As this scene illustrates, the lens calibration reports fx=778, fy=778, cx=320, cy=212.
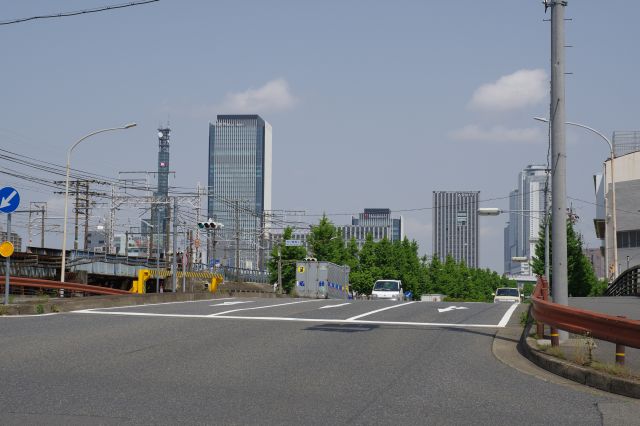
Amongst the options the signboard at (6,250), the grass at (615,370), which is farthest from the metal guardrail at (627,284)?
the grass at (615,370)

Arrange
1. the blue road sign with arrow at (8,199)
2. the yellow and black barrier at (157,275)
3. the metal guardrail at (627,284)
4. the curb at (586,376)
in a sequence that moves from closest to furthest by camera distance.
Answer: the curb at (586,376), the blue road sign with arrow at (8,199), the metal guardrail at (627,284), the yellow and black barrier at (157,275)

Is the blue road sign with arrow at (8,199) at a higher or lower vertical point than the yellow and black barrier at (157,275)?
higher

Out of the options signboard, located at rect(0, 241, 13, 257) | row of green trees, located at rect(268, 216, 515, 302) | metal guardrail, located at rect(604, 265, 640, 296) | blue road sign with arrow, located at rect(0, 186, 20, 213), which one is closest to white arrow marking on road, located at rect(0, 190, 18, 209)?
blue road sign with arrow, located at rect(0, 186, 20, 213)

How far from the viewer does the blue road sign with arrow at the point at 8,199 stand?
18375 mm

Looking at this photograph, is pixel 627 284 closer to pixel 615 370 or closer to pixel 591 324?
pixel 591 324

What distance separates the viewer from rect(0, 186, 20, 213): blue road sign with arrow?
723 inches

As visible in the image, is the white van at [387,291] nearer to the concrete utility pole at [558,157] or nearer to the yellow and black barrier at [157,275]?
the yellow and black barrier at [157,275]

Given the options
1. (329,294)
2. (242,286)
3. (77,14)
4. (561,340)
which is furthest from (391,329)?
(242,286)

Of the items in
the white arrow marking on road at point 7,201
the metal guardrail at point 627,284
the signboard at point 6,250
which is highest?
the white arrow marking on road at point 7,201

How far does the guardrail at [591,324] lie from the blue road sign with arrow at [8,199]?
12.2 meters

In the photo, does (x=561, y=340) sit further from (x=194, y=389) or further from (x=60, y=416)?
(x=60, y=416)

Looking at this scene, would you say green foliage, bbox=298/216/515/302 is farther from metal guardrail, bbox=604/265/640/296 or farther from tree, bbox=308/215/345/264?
metal guardrail, bbox=604/265/640/296

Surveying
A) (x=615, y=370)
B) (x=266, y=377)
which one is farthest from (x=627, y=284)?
(x=266, y=377)

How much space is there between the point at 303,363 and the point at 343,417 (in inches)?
139
